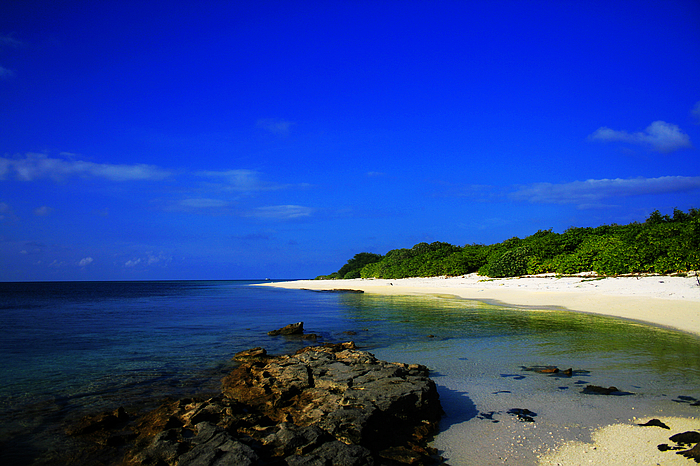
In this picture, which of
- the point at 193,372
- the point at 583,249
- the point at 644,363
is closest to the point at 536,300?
the point at 583,249

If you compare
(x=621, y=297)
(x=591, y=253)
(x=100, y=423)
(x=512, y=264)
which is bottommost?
(x=100, y=423)

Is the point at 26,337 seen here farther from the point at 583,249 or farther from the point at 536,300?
the point at 583,249

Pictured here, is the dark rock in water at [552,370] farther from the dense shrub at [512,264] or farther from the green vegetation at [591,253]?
the dense shrub at [512,264]

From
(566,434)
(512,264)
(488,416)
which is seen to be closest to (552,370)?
(488,416)

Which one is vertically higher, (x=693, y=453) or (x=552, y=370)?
(x=693, y=453)

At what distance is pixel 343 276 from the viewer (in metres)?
126

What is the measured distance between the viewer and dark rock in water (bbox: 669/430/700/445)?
18.0 feet

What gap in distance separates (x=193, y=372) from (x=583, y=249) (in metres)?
40.2

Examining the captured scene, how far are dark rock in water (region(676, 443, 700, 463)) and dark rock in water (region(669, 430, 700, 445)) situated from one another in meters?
0.37

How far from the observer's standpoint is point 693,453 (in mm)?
5062

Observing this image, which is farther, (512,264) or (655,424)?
(512,264)

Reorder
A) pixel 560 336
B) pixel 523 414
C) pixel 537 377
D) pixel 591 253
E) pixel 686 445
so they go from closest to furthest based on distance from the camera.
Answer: pixel 686 445
pixel 523 414
pixel 537 377
pixel 560 336
pixel 591 253

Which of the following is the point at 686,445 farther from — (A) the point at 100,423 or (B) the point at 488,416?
(A) the point at 100,423

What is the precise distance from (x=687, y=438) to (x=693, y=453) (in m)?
0.62
